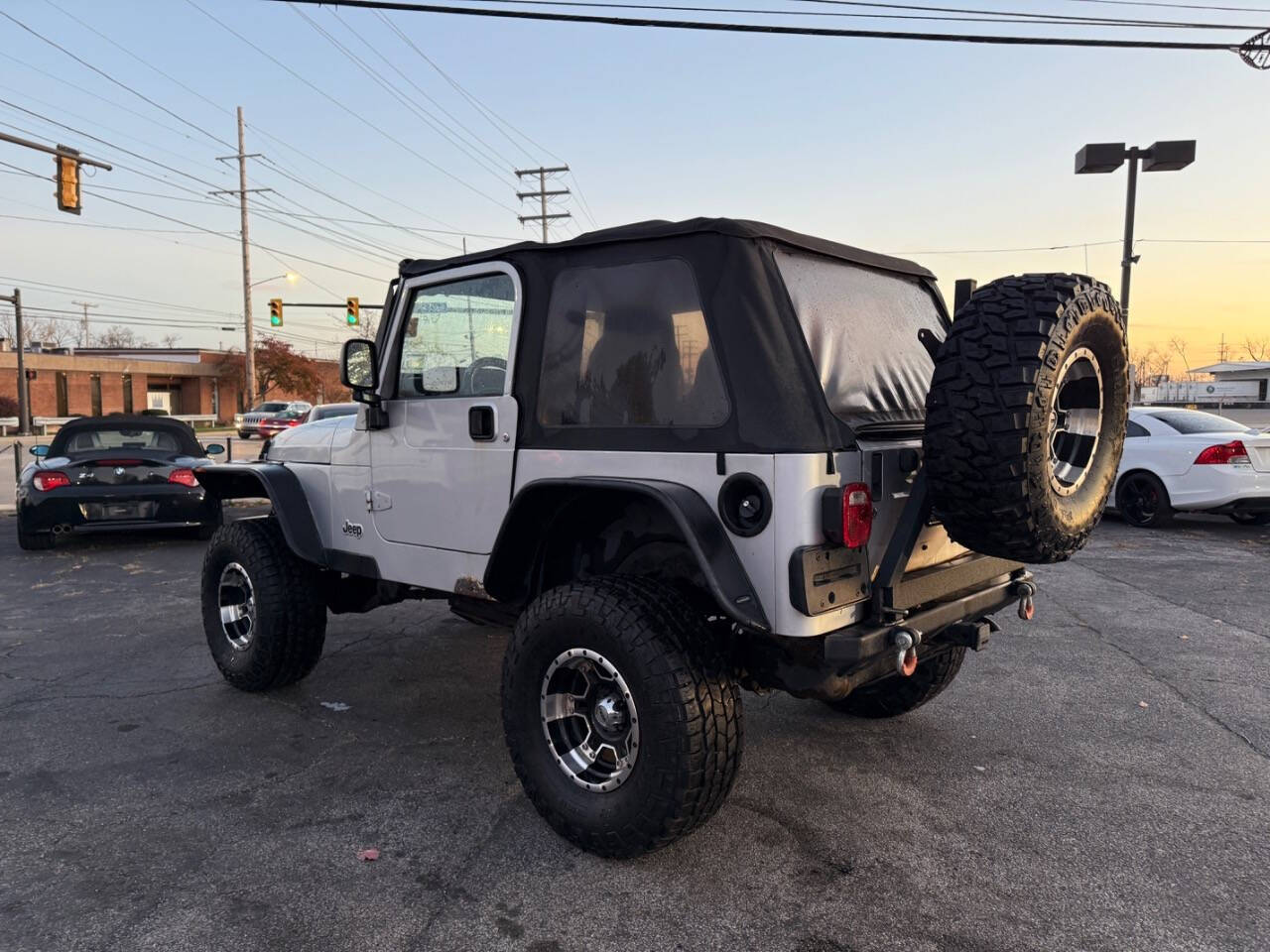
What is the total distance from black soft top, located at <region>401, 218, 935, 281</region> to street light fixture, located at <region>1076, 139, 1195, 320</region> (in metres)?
13.5

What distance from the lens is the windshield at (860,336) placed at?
10.3ft

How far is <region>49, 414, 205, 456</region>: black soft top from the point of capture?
9398 millimetres

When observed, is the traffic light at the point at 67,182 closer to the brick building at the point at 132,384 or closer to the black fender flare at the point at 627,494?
the black fender flare at the point at 627,494

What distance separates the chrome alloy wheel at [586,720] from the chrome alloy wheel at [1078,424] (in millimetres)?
1722

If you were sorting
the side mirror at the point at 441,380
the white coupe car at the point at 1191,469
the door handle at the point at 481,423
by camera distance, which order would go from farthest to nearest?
1. the white coupe car at the point at 1191,469
2. the side mirror at the point at 441,380
3. the door handle at the point at 481,423

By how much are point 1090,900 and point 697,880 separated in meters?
1.25

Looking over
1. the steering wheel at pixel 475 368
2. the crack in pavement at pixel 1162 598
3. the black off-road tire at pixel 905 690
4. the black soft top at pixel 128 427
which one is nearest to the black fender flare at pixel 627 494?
the steering wheel at pixel 475 368

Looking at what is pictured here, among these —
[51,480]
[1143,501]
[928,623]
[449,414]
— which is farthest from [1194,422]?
[51,480]

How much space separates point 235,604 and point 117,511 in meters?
5.20

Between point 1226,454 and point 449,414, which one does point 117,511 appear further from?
point 1226,454

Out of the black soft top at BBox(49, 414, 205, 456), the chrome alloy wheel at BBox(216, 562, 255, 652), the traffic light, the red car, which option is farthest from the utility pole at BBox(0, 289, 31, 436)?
the chrome alloy wheel at BBox(216, 562, 255, 652)

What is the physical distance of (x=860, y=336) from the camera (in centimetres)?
342

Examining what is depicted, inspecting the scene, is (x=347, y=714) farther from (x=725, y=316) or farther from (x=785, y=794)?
(x=725, y=316)

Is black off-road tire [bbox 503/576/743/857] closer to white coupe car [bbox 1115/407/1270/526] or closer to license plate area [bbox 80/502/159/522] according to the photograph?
license plate area [bbox 80/502/159/522]
